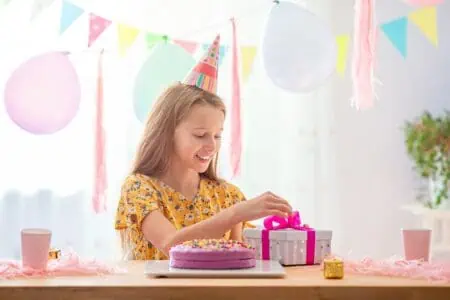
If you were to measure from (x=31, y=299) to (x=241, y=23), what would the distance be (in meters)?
2.56

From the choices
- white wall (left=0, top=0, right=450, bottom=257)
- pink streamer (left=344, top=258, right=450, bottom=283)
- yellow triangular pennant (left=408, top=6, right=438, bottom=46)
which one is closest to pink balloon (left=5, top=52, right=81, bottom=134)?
white wall (left=0, top=0, right=450, bottom=257)

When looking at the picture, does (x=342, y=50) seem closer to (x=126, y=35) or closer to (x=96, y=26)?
(x=126, y=35)

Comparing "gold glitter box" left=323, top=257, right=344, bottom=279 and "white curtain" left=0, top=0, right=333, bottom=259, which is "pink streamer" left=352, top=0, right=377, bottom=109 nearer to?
"white curtain" left=0, top=0, right=333, bottom=259

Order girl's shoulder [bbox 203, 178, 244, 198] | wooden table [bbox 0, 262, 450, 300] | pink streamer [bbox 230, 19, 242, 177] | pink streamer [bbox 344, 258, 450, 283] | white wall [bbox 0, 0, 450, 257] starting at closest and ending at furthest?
wooden table [bbox 0, 262, 450, 300], pink streamer [bbox 344, 258, 450, 283], girl's shoulder [bbox 203, 178, 244, 198], pink streamer [bbox 230, 19, 242, 177], white wall [bbox 0, 0, 450, 257]

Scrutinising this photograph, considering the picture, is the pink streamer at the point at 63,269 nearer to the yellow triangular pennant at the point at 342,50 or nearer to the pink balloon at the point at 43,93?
the pink balloon at the point at 43,93

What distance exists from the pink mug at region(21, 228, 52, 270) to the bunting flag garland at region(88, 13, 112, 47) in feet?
6.28

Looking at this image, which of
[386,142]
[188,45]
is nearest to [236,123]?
[188,45]

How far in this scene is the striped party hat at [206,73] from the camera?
229 centimetres

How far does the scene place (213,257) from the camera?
4.92 feet

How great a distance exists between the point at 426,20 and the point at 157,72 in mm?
1152

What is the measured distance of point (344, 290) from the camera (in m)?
1.30

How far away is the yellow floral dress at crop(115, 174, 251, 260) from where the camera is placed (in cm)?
217

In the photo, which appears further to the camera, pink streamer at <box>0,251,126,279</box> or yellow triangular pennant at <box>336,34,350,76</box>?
yellow triangular pennant at <box>336,34,350,76</box>

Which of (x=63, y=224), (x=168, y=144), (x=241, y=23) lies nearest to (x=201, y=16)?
(x=241, y=23)
